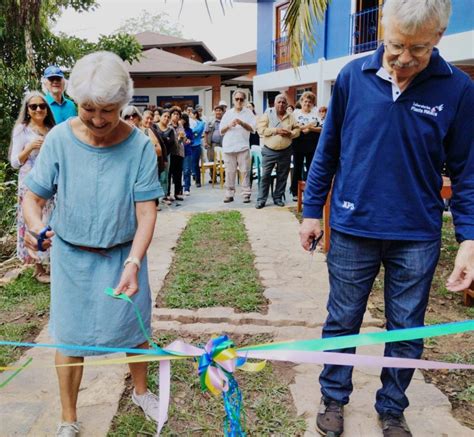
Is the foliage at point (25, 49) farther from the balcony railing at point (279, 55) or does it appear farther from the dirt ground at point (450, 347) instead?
the balcony railing at point (279, 55)

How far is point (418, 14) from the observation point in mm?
1958

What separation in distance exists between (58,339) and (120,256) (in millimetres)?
450

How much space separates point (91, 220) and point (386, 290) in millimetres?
1282

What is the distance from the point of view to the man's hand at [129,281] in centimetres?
213

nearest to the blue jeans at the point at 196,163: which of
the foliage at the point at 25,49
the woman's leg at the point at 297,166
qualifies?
the woman's leg at the point at 297,166

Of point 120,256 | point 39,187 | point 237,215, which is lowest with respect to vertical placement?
point 237,215

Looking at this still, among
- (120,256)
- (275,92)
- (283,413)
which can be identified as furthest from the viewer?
(275,92)

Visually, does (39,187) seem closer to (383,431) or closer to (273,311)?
(383,431)

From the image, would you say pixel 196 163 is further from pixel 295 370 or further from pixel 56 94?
pixel 295 370

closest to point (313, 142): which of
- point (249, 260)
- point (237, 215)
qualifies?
point (237, 215)

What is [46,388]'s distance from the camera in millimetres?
3041

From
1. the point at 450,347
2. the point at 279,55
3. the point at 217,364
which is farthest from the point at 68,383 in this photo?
the point at 279,55

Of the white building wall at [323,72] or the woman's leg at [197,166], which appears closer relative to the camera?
the white building wall at [323,72]

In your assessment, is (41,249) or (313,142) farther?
(313,142)
